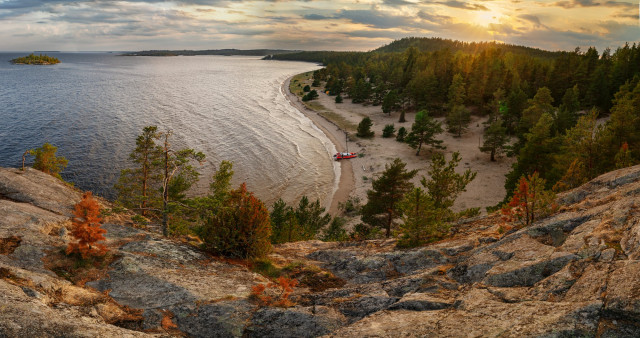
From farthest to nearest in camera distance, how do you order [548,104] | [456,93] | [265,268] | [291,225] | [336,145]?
[456,93] < [336,145] < [548,104] < [291,225] < [265,268]

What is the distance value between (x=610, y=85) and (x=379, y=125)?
184 feet

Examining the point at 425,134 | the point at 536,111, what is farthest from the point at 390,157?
the point at 536,111

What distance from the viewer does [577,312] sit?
8492mm

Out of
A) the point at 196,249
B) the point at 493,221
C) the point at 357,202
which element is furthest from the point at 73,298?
the point at 357,202

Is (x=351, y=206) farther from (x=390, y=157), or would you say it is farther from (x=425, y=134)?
(x=425, y=134)

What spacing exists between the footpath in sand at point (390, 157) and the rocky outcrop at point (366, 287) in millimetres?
34055

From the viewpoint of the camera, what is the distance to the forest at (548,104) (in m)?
34.0

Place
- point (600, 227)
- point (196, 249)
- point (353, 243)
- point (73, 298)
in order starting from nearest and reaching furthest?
point (73, 298) → point (600, 227) → point (196, 249) → point (353, 243)

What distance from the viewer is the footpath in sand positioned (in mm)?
54938

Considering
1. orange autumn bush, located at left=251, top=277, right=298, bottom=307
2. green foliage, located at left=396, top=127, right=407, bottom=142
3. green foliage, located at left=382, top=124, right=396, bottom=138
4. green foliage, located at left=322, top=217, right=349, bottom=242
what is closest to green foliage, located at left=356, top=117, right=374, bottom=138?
green foliage, located at left=382, top=124, right=396, bottom=138

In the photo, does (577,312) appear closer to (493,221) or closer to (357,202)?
(493,221)

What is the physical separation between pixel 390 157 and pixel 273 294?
6143cm

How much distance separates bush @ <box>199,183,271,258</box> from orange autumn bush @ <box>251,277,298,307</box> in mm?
4679

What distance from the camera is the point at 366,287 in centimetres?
1532
